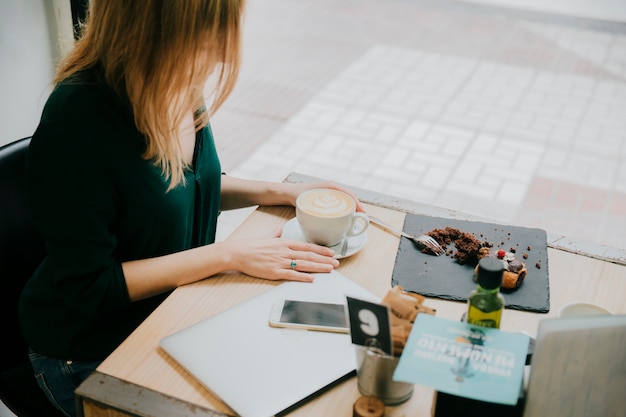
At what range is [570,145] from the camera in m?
3.97

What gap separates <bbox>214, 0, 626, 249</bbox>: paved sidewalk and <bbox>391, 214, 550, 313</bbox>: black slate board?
72.2 inches

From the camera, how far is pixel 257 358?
1.13m

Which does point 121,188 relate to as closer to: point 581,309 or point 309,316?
point 309,316

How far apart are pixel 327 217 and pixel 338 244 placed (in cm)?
9

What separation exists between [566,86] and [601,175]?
1.22 meters

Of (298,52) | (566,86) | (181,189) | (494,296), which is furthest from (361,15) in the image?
(494,296)

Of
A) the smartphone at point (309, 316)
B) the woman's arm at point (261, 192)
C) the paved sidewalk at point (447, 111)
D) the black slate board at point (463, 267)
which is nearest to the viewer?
the smartphone at point (309, 316)

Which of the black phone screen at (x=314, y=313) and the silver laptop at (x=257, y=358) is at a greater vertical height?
the black phone screen at (x=314, y=313)

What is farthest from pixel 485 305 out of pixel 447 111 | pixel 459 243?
pixel 447 111

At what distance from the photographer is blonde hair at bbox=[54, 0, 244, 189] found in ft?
3.97

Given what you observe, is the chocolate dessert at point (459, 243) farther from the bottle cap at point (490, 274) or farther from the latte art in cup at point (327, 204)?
the bottle cap at point (490, 274)

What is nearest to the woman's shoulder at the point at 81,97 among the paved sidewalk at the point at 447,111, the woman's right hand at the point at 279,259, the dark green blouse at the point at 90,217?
the dark green blouse at the point at 90,217

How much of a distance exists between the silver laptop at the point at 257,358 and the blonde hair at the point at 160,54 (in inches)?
13.6

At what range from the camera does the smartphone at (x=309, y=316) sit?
1198mm
